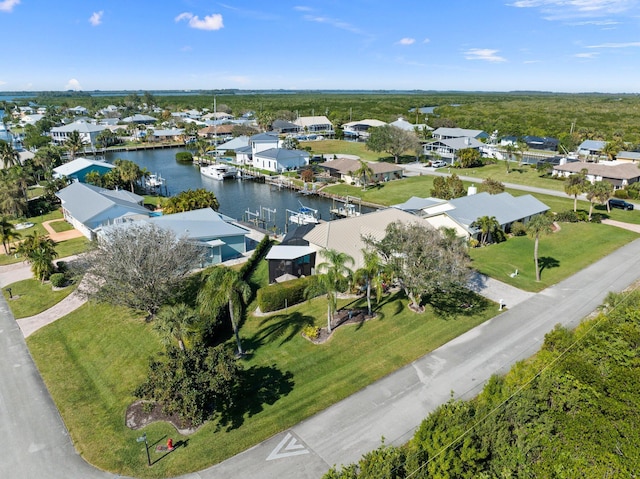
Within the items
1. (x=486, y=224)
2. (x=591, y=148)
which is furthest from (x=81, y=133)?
(x=591, y=148)

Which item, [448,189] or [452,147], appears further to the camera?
[452,147]

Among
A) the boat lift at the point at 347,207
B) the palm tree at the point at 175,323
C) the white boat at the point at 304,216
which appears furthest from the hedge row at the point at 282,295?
the boat lift at the point at 347,207

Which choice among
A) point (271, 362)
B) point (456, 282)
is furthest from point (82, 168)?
point (456, 282)

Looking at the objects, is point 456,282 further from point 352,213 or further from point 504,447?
point 352,213

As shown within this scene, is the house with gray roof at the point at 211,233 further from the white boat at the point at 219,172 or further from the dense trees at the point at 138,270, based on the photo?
the white boat at the point at 219,172

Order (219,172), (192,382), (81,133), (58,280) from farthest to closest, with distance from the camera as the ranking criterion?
(81,133), (219,172), (58,280), (192,382)

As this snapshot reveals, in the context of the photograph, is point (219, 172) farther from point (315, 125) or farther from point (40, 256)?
point (315, 125)
